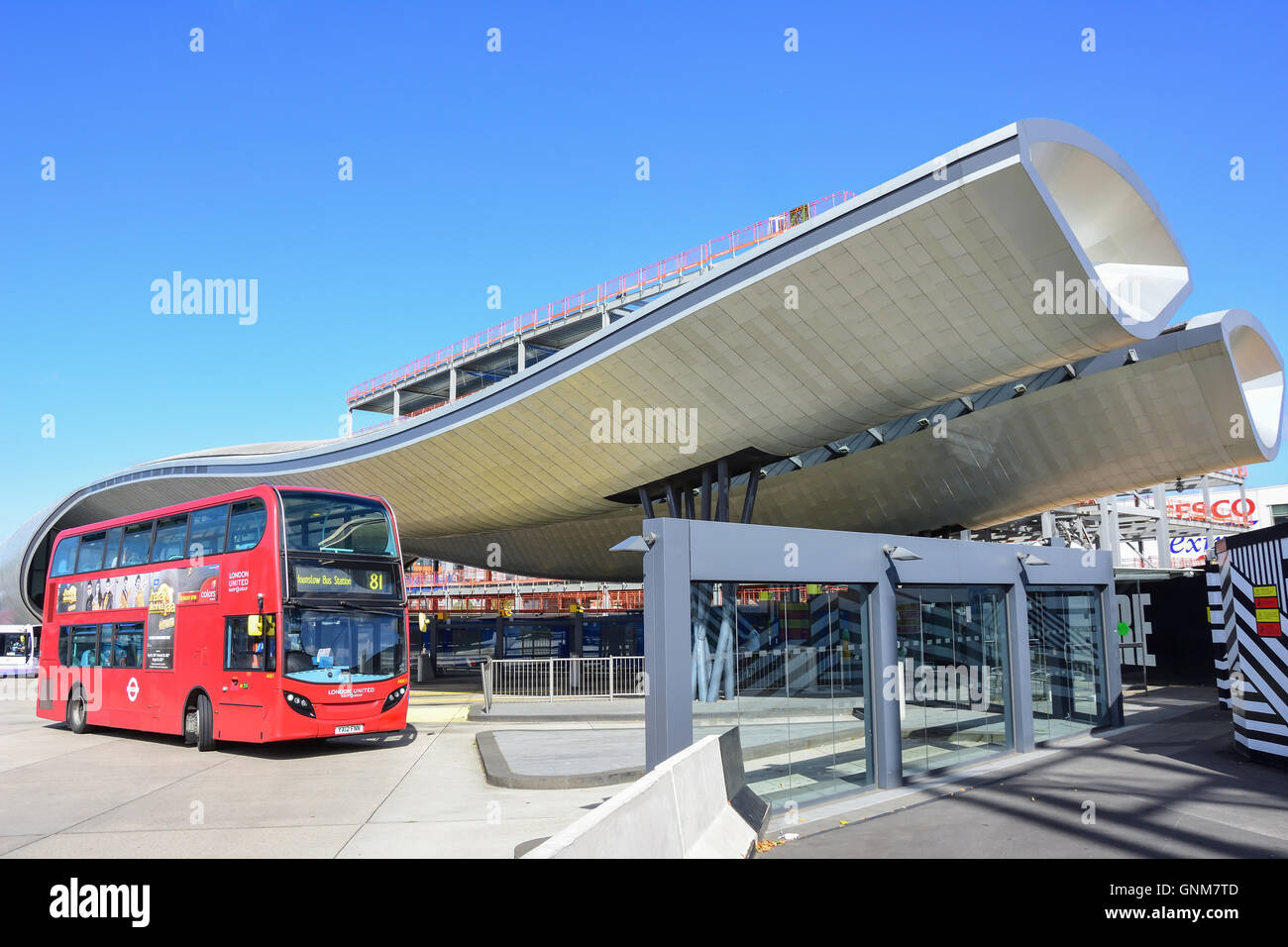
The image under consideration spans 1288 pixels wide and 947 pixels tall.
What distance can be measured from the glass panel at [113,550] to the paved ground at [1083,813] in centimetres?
1501

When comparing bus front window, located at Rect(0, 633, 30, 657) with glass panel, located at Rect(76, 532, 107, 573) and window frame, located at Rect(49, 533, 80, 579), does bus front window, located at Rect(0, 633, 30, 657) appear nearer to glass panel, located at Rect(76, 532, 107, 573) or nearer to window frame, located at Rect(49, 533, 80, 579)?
window frame, located at Rect(49, 533, 80, 579)

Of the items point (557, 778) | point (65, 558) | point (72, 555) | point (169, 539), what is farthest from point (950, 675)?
point (65, 558)

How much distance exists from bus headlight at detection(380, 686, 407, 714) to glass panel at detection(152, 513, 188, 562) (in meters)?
4.63

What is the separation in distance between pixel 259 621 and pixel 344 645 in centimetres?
141

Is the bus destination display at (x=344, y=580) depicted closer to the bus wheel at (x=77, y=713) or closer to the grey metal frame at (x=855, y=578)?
the grey metal frame at (x=855, y=578)

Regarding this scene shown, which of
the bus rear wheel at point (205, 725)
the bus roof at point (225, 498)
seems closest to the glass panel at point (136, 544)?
the bus roof at point (225, 498)

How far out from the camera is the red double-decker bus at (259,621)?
13922mm

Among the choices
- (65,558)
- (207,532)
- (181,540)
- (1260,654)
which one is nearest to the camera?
(1260,654)

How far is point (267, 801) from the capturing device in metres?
10.7

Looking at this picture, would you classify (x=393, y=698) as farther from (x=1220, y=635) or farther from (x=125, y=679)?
(x=1220, y=635)

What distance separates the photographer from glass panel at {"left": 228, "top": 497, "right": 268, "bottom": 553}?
14.3 meters

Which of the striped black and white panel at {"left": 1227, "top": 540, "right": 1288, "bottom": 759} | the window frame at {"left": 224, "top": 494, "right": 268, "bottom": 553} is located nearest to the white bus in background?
the window frame at {"left": 224, "top": 494, "right": 268, "bottom": 553}

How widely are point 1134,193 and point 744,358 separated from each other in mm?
9290

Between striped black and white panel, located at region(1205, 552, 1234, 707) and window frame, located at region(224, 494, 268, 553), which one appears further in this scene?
striped black and white panel, located at region(1205, 552, 1234, 707)
